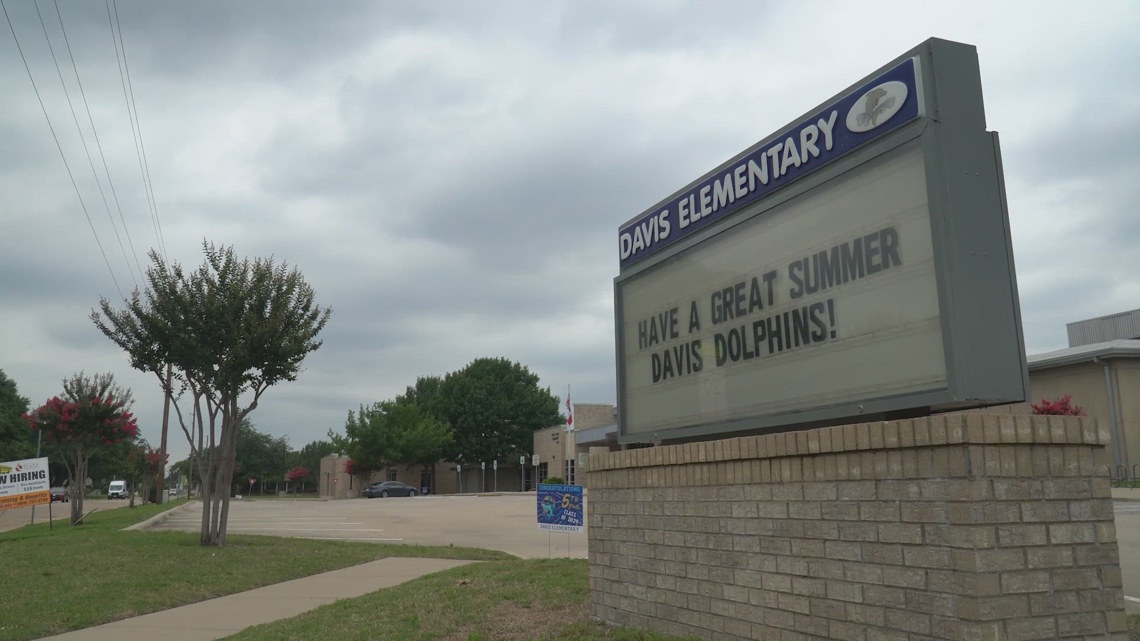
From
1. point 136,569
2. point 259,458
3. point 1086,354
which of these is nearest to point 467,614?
point 136,569

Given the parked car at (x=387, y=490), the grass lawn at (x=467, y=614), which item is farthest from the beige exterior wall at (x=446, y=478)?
the grass lawn at (x=467, y=614)

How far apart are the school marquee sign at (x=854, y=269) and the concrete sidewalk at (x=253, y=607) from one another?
18.2 feet

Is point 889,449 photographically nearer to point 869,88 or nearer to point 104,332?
point 869,88

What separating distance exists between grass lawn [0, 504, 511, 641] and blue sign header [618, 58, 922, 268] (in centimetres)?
767

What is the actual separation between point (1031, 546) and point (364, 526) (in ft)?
68.5

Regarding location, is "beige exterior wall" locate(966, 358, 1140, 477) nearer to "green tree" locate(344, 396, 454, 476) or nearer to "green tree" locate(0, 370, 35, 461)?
"green tree" locate(344, 396, 454, 476)

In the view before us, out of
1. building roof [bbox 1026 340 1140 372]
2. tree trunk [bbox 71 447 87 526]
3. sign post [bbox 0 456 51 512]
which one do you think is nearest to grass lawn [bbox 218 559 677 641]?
sign post [bbox 0 456 51 512]

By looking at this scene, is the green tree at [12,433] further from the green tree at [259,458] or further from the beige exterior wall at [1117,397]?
the beige exterior wall at [1117,397]

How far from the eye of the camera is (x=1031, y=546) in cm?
421

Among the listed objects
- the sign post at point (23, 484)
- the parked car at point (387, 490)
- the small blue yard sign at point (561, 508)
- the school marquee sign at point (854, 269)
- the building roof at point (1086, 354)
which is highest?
the building roof at point (1086, 354)

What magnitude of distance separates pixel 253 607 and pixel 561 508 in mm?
4526

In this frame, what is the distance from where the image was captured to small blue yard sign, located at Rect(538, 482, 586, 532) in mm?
12977

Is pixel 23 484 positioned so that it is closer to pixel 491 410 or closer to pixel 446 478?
pixel 491 410

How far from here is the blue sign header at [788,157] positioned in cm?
512
